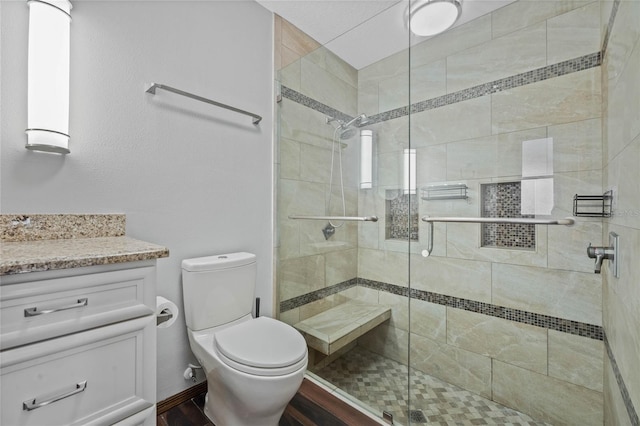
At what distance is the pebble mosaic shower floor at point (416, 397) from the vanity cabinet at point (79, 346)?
111 cm

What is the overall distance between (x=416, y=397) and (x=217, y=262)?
126 centimetres

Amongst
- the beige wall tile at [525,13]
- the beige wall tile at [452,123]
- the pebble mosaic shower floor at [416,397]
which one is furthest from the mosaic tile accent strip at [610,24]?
the pebble mosaic shower floor at [416,397]

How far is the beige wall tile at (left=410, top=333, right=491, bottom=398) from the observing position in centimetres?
153

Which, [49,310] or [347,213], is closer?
[49,310]

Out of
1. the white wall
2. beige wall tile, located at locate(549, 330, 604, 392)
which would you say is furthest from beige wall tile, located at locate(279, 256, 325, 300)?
beige wall tile, located at locate(549, 330, 604, 392)

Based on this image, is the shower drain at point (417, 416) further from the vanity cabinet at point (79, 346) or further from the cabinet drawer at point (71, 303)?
the cabinet drawer at point (71, 303)

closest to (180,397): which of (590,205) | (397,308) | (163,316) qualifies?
(163,316)

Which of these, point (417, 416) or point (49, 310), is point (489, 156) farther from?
point (49, 310)

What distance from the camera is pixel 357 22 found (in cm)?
200

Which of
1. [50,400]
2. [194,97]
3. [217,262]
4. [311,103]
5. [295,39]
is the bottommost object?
[50,400]

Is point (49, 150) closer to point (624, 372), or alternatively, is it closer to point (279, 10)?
point (279, 10)

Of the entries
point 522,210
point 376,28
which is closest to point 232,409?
point 522,210

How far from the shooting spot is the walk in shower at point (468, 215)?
122 cm

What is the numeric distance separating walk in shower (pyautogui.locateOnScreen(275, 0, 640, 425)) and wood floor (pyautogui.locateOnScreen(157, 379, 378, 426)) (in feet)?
0.36
